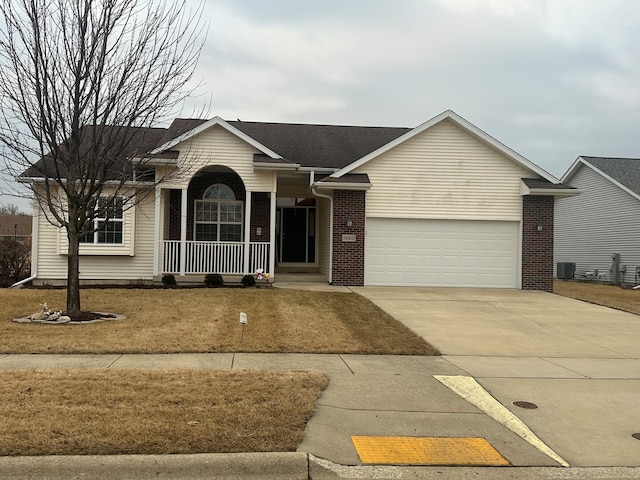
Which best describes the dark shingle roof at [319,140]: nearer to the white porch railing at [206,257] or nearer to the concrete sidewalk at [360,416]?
the white porch railing at [206,257]

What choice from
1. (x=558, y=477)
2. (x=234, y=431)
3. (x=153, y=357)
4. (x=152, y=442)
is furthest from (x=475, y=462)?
(x=153, y=357)

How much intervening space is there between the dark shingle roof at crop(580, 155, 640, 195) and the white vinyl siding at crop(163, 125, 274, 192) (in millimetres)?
17293

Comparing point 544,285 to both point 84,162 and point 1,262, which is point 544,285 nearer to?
point 84,162

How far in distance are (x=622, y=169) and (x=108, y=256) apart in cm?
2359

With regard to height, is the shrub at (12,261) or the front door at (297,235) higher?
the front door at (297,235)

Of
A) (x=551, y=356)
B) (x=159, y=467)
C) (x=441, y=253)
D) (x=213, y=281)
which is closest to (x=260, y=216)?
(x=213, y=281)

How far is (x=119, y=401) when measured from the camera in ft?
17.6

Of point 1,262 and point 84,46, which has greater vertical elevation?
point 84,46

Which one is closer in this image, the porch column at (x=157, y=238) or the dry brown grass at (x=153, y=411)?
the dry brown grass at (x=153, y=411)

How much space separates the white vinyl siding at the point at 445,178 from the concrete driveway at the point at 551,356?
2.91 m

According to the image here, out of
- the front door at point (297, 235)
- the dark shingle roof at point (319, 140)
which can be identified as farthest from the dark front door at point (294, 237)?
the dark shingle roof at point (319, 140)

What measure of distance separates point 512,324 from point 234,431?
26.3ft

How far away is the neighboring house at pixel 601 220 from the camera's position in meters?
23.8

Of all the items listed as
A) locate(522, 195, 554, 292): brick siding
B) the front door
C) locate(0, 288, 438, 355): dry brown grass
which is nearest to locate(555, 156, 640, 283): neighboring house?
locate(522, 195, 554, 292): brick siding
